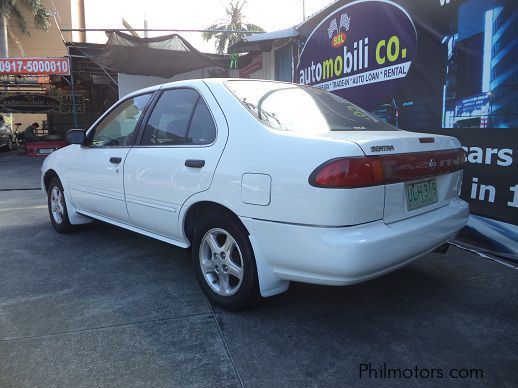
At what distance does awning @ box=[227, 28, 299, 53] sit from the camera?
26.5ft

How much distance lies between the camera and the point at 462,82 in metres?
4.33

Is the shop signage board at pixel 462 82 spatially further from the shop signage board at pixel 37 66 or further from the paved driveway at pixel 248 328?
the shop signage board at pixel 37 66

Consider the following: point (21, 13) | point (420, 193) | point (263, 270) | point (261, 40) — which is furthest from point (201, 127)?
point (21, 13)

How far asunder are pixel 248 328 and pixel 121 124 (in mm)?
2288

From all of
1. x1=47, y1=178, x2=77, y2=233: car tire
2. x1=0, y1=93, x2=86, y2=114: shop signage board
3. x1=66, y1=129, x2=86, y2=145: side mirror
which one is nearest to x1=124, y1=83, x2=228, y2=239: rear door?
x1=66, y1=129, x2=86, y2=145: side mirror

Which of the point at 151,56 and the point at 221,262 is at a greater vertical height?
the point at 151,56

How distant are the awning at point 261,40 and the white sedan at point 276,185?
16.3 ft

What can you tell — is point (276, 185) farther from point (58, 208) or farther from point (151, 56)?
point (151, 56)

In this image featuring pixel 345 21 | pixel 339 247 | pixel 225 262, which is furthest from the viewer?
pixel 345 21

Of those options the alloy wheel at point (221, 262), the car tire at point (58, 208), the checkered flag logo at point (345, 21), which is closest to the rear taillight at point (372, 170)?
the alloy wheel at point (221, 262)

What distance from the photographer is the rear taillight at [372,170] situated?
2285 mm

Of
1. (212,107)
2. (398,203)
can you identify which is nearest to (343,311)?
(398,203)

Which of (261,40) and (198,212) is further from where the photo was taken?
(261,40)

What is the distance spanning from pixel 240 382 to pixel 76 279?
2.02 metres
